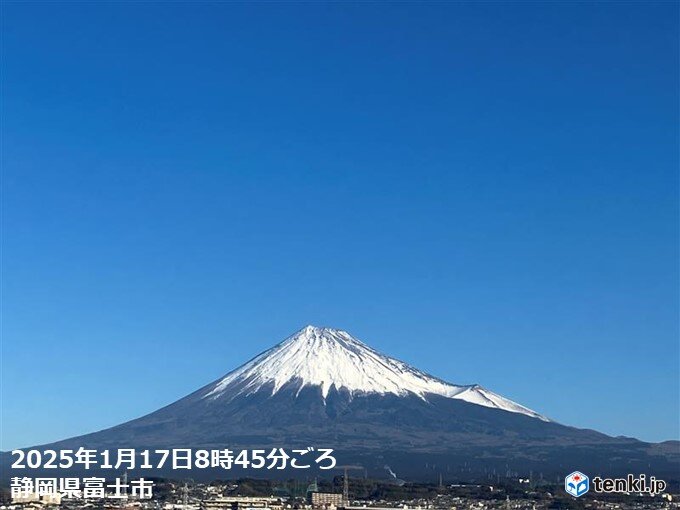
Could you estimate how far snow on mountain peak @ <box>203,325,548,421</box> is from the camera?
148625mm

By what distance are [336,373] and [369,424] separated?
11.4m

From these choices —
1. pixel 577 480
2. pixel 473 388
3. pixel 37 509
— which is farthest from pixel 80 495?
pixel 473 388

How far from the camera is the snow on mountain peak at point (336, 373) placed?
148625 millimetres

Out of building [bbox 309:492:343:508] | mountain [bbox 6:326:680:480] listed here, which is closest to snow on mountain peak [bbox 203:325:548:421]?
mountain [bbox 6:326:680:480]

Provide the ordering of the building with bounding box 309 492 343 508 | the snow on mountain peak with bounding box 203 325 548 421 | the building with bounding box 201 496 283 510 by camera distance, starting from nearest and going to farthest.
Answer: the building with bounding box 201 496 283 510, the building with bounding box 309 492 343 508, the snow on mountain peak with bounding box 203 325 548 421

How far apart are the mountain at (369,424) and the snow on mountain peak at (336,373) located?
0.16m

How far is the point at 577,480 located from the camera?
67875 millimetres

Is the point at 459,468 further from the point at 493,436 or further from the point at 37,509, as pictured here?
the point at 37,509

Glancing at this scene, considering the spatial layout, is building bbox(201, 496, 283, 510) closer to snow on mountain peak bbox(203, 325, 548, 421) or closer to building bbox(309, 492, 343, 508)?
building bbox(309, 492, 343, 508)

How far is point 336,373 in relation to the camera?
5871 inches

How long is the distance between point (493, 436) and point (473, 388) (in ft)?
70.7

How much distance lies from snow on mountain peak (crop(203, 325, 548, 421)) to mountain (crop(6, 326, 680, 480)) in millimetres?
162

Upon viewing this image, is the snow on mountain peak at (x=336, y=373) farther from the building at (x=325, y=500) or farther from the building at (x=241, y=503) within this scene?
the building at (x=241, y=503)

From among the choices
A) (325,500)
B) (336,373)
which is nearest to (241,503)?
(325,500)
